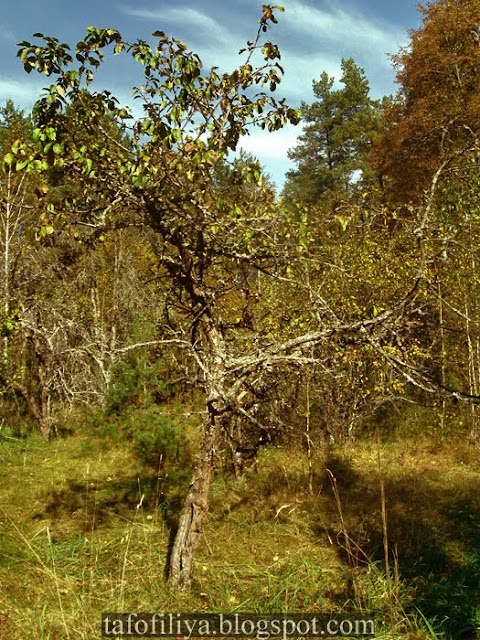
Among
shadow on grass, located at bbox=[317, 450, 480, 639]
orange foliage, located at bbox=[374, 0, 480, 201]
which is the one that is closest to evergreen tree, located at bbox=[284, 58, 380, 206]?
orange foliage, located at bbox=[374, 0, 480, 201]

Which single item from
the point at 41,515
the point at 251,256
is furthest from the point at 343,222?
the point at 41,515

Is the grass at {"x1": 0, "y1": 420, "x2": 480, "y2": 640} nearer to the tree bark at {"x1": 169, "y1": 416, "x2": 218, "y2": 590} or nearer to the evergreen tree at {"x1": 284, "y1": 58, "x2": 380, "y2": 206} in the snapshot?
the tree bark at {"x1": 169, "y1": 416, "x2": 218, "y2": 590}

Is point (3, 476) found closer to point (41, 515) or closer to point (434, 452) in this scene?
point (41, 515)

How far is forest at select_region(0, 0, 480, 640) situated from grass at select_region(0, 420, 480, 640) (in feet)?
0.10

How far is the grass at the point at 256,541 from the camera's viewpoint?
162 inches

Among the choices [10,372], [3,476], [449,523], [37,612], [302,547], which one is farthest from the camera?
[10,372]

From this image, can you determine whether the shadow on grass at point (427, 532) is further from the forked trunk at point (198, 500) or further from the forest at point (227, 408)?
the forked trunk at point (198, 500)

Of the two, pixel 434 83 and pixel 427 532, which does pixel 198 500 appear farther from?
pixel 434 83

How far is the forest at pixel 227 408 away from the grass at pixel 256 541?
30mm

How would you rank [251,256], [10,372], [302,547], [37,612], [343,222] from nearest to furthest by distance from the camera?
1. [37,612]
2. [343,222]
3. [251,256]
4. [302,547]
5. [10,372]

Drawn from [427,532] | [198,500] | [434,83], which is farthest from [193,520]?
[434,83]

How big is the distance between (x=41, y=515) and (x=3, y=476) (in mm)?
2069

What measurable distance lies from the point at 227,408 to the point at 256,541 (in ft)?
6.83

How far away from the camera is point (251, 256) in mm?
4879
